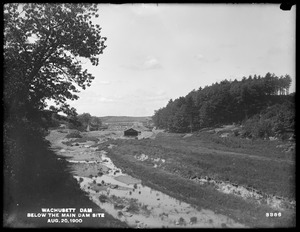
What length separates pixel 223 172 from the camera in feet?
75.2

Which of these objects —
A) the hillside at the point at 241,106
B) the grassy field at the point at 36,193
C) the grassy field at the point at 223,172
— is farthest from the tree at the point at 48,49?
the hillside at the point at 241,106

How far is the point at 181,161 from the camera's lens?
28.9 metres

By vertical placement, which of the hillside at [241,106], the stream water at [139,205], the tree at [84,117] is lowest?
the stream water at [139,205]

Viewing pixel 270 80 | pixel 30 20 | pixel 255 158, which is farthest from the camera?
pixel 270 80

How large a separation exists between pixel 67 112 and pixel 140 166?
46.7ft

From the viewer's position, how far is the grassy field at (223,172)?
15016 mm

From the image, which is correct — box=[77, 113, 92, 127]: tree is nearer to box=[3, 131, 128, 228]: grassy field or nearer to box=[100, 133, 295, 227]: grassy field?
box=[100, 133, 295, 227]: grassy field

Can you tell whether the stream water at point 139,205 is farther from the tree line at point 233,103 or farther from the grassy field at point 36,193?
the tree line at point 233,103

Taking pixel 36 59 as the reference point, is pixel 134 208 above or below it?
below

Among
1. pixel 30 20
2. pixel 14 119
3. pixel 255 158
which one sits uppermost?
pixel 30 20

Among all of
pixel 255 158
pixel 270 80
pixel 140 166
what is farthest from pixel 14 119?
pixel 270 80

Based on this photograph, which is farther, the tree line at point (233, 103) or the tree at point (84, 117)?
the tree line at point (233, 103)

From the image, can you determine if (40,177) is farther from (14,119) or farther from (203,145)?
(203,145)

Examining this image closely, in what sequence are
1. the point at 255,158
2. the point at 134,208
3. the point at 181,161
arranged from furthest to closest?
1. the point at 181,161
2. the point at 255,158
3. the point at 134,208
